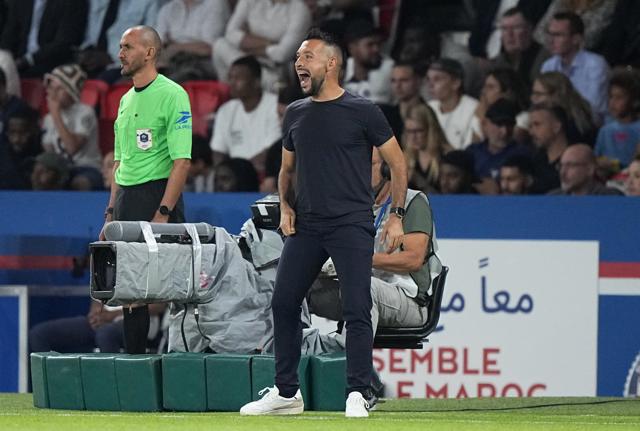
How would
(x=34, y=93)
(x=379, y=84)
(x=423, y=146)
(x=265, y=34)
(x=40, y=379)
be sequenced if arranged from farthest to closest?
(x=34, y=93)
(x=265, y=34)
(x=379, y=84)
(x=423, y=146)
(x=40, y=379)

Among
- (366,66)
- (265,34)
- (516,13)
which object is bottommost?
(366,66)

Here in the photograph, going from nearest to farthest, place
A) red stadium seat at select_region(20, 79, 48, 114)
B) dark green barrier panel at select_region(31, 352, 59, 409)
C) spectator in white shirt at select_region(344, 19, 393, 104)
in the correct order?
dark green barrier panel at select_region(31, 352, 59, 409) → spectator in white shirt at select_region(344, 19, 393, 104) → red stadium seat at select_region(20, 79, 48, 114)

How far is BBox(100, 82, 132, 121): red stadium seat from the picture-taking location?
41.4 feet

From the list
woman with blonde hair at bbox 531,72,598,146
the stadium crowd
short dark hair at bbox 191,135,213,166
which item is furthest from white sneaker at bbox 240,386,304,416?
short dark hair at bbox 191,135,213,166

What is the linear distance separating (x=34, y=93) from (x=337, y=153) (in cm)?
659

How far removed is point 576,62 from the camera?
1168 cm

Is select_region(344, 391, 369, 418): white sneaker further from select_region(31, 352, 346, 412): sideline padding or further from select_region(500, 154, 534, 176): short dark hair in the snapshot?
select_region(500, 154, 534, 176): short dark hair

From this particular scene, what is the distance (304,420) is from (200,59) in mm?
6705

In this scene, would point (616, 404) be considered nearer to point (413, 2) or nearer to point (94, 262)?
point (94, 262)

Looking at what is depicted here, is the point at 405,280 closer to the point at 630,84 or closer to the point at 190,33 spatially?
the point at 630,84

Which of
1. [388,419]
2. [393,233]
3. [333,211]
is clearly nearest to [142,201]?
[333,211]

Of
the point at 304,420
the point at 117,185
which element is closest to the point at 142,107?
the point at 117,185

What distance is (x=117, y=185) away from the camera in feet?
28.0

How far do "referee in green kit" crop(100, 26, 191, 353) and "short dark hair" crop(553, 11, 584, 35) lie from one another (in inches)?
171
